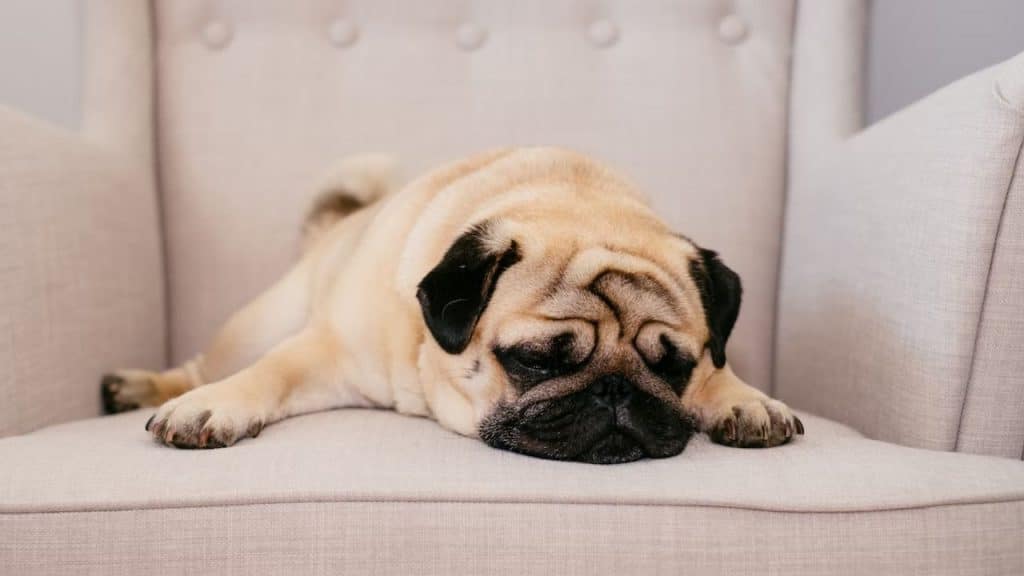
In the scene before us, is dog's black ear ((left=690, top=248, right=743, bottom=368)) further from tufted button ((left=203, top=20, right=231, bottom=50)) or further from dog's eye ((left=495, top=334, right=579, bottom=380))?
tufted button ((left=203, top=20, right=231, bottom=50))

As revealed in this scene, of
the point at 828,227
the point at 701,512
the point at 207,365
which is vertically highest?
the point at 828,227

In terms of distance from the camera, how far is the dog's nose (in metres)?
1.83

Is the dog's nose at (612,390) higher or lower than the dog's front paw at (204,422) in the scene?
higher

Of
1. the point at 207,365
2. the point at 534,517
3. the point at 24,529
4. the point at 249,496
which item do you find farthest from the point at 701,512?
the point at 207,365

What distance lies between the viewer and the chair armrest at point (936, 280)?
6.11ft

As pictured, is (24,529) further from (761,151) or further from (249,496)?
(761,151)

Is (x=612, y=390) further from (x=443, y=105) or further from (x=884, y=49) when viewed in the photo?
(x=884, y=49)

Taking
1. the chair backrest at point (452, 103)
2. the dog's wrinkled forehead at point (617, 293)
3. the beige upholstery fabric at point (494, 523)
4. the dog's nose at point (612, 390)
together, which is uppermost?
the chair backrest at point (452, 103)

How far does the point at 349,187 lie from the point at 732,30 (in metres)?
1.33

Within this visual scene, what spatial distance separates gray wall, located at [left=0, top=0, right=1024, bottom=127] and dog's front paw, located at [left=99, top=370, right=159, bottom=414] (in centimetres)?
154

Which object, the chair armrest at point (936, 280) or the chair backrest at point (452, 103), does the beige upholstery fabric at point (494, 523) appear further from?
the chair backrest at point (452, 103)

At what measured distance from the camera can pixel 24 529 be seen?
4.86 ft

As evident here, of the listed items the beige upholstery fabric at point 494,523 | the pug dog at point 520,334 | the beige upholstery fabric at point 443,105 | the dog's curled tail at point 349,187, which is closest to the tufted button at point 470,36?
the beige upholstery fabric at point 443,105

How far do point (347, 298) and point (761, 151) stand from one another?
1457 mm
